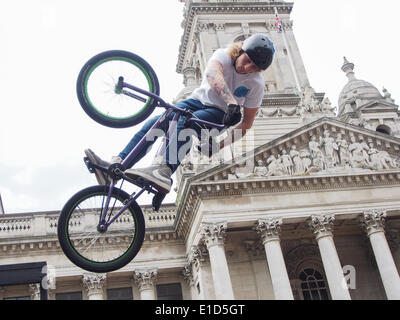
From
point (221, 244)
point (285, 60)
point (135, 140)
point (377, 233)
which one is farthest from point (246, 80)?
point (285, 60)

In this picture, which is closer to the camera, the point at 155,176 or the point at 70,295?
the point at 155,176

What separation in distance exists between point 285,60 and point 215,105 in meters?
37.5

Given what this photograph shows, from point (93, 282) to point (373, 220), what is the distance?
1462cm

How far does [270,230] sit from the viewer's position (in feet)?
84.6

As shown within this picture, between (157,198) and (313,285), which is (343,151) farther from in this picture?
(157,198)

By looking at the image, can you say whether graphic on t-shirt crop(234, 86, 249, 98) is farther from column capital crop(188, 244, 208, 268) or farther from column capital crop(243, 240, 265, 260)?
column capital crop(243, 240, 265, 260)

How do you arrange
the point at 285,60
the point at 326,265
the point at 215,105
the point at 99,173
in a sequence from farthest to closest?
the point at 285,60, the point at 326,265, the point at 215,105, the point at 99,173

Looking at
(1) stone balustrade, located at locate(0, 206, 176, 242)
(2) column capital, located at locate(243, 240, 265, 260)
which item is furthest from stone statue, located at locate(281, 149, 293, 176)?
(1) stone balustrade, located at locate(0, 206, 176, 242)

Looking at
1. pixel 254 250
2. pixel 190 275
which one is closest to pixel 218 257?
pixel 254 250

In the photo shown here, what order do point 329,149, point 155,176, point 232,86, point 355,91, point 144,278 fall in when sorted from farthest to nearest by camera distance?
point 355,91 < point 144,278 < point 329,149 < point 232,86 < point 155,176

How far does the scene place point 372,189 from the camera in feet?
90.9

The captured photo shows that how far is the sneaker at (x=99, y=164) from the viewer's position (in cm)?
556

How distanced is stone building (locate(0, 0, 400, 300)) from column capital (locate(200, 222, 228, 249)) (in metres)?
0.05
